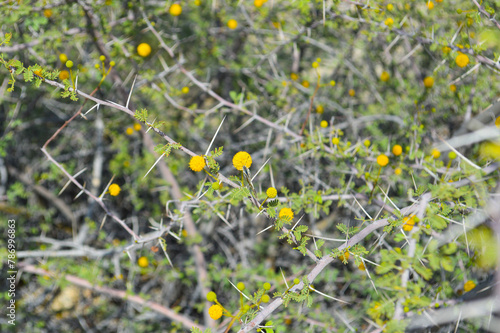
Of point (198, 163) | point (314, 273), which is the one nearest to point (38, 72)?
point (198, 163)

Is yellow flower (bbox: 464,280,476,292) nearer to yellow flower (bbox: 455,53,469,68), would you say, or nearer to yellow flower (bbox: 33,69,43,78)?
yellow flower (bbox: 455,53,469,68)

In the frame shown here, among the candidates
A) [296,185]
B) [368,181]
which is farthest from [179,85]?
[368,181]

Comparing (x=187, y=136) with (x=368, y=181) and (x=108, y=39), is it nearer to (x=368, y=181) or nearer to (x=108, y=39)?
(x=108, y=39)

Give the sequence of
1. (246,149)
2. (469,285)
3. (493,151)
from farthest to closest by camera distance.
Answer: (246,149), (469,285), (493,151)

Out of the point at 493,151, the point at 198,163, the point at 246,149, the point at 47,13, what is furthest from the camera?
the point at 246,149

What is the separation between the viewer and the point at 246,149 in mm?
3229

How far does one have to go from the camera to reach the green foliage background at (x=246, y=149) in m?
2.06

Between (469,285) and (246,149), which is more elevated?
(469,285)

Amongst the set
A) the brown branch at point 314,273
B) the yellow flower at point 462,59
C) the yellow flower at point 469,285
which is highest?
the yellow flower at point 462,59

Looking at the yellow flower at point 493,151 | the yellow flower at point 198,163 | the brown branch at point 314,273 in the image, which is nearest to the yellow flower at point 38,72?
the yellow flower at point 198,163

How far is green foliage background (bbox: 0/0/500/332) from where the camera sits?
2.06m

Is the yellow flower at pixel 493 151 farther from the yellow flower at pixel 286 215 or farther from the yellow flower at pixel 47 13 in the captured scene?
the yellow flower at pixel 47 13

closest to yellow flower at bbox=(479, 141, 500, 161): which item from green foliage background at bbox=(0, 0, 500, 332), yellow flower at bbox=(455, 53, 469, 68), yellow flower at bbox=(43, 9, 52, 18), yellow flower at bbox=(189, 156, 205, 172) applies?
green foliage background at bbox=(0, 0, 500, 332)

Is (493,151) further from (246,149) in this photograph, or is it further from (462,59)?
(246,149)
